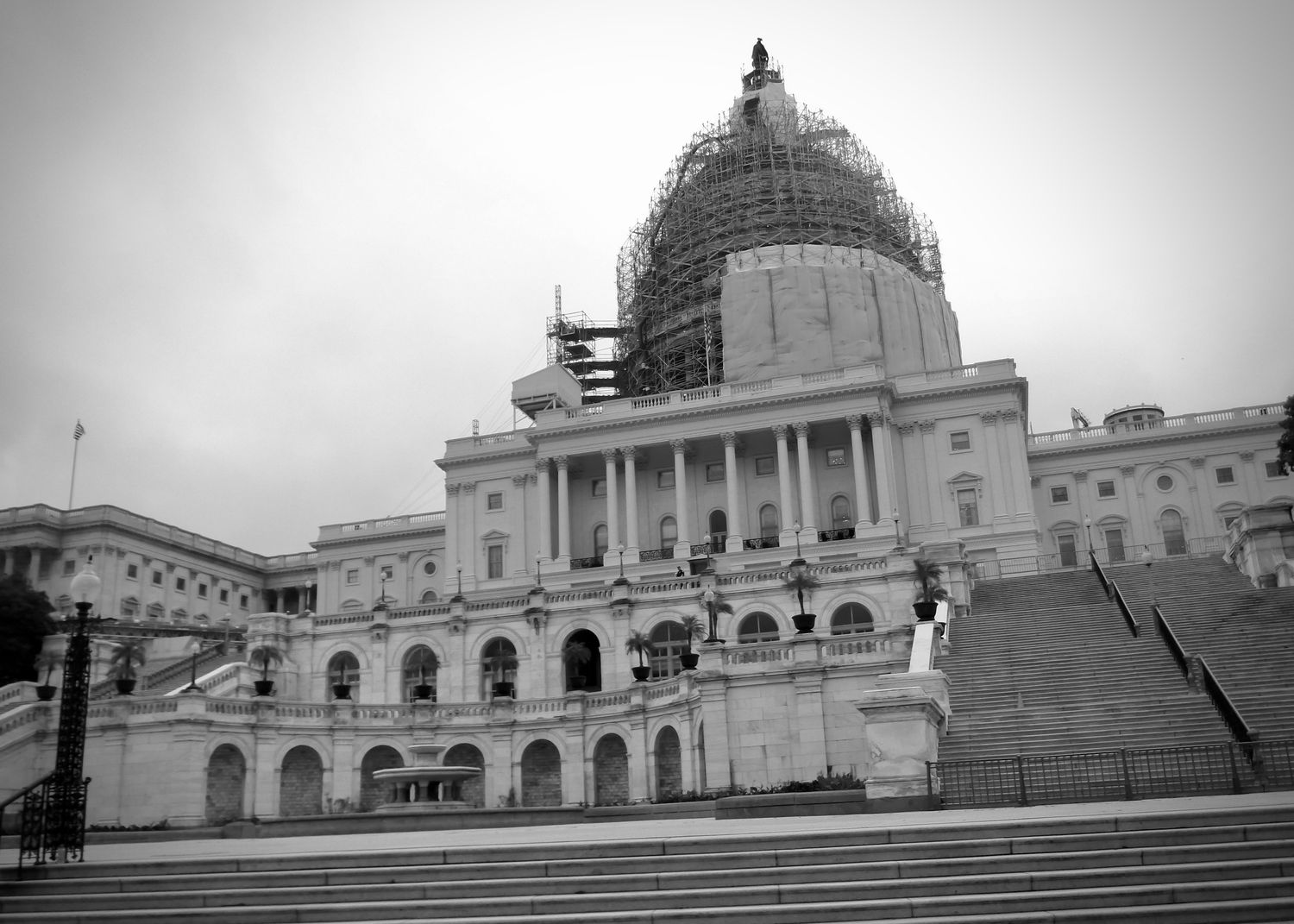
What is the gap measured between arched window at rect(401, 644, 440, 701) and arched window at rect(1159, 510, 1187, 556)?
45.9 meters

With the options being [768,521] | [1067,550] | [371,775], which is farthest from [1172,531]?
A: [371,775]

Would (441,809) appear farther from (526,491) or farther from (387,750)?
(526,491)

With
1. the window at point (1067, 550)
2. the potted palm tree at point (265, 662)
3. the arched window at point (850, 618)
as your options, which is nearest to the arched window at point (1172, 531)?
the window at point (1067, 550)

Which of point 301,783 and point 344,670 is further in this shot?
point 344,670

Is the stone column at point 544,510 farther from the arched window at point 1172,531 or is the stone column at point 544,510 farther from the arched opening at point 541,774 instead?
the arched window at point 1172,531

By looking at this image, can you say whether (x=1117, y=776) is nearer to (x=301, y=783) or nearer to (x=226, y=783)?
(x=226, y=783)

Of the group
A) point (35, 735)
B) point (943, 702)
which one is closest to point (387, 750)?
point (35, 735)

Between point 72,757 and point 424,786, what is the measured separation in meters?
19.0

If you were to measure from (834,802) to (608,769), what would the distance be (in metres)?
25.4

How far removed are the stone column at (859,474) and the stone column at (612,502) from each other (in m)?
14.2

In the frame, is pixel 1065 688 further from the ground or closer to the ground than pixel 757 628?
closer to the ground

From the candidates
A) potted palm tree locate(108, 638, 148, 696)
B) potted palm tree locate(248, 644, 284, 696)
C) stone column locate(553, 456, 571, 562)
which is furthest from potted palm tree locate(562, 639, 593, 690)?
stone column locate(553, 456, 571, 562)

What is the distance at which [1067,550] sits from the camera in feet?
264

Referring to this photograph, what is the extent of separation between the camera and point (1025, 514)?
7194 cm
